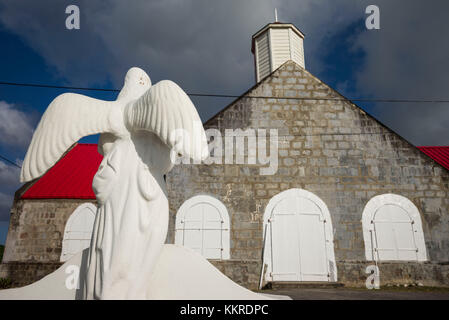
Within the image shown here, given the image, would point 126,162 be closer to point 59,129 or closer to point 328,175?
point 59,129

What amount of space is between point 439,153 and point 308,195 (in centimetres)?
829

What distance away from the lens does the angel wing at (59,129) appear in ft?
6.11

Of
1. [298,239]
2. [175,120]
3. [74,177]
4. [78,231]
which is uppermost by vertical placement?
[74,177]

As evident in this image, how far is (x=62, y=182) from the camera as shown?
1044cm

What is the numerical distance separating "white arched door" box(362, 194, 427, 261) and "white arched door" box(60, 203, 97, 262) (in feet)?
27.9

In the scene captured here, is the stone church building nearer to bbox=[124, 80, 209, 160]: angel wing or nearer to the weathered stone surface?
the weathered stone surface

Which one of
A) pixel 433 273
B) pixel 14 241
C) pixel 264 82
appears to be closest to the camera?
pixel 433 273

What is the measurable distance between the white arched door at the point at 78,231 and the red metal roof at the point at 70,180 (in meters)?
0.48

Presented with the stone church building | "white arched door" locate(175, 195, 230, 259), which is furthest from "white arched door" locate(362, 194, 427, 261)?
"white arched door" locate(175, 195, 230, 259)

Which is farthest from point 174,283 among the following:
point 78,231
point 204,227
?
point 78,231

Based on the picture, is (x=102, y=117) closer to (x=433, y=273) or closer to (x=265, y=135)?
(x=265, y=135)

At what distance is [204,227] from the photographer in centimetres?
727
